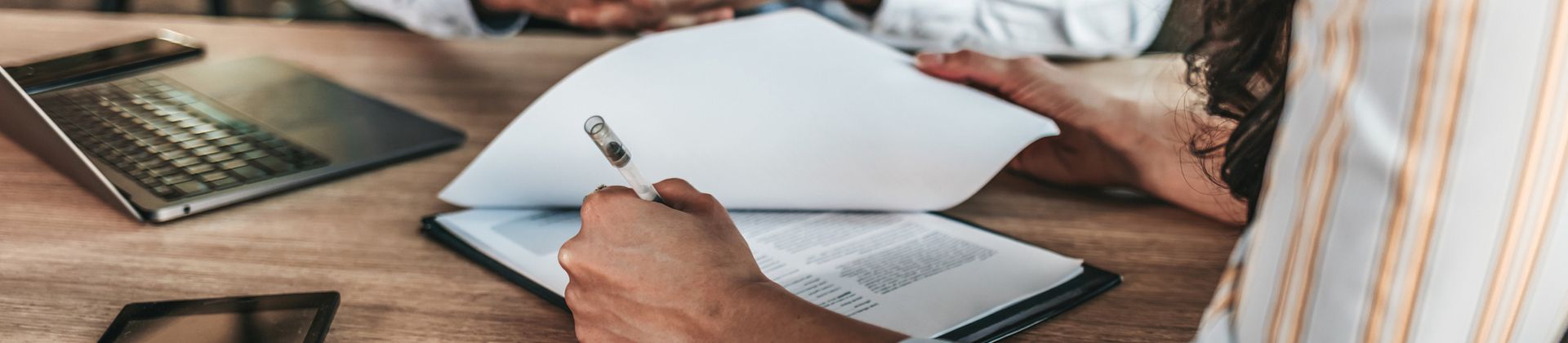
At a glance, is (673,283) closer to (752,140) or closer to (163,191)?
(752,140)

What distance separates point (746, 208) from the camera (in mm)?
684

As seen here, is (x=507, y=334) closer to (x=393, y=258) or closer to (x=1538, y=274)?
(x=393, y=258)

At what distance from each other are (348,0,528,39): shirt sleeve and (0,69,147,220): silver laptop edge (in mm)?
519

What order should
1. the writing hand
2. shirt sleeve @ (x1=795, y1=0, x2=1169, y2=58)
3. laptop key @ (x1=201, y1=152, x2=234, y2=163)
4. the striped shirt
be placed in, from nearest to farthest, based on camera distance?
1. the striped shirt
2. the writing hand
3. laptop key @ (x1=201, y1=152, x2=234, y2=163)
4. shirt sleeve @ (x1=795, y1=0, x2=1169, y2=58)

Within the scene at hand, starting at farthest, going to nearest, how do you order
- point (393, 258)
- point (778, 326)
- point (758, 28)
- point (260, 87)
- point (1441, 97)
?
point (260, 87), point (758, 28), point (393, 258), point (778, 326), point (1441, 97)

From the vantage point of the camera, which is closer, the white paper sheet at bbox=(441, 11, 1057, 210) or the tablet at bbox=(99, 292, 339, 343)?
the tablet at bbox=(99, 292, 339, 343)

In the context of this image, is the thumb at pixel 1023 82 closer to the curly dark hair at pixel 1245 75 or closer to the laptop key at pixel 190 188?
the curly dark hair at pixel 1245 75

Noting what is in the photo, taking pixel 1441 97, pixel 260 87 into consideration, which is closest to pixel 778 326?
pixel 1441 97

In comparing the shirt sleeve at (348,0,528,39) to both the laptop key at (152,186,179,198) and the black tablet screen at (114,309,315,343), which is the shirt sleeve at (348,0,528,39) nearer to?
the laptop key at (152,186,179,198)

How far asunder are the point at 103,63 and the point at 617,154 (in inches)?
22.6

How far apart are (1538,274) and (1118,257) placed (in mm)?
307

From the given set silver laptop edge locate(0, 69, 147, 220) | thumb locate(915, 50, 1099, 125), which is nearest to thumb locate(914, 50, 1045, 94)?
thumb locate(915, 50, 1099, 125)

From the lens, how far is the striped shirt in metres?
0.29

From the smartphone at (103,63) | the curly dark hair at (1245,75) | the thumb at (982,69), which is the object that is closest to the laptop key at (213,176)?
the smartphone at (103,63)
